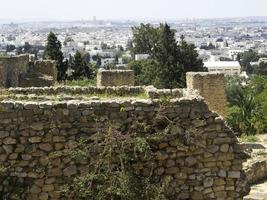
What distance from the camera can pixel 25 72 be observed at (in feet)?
60.8

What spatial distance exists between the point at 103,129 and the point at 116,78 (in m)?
8.18

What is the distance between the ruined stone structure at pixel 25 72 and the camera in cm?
1686

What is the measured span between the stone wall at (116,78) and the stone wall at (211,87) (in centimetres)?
152

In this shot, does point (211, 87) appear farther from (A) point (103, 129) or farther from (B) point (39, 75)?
(A) point (103, 129)

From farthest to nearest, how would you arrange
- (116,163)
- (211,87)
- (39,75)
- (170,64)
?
1. (170,64)
2. (39,75)
3. (211,87)
4. (116,163)

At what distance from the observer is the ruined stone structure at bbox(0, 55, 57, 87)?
55.3ft

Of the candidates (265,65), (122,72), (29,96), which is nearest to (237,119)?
(122,72)

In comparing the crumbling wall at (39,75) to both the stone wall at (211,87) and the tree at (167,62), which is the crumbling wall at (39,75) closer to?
the stone wall at (211,87)

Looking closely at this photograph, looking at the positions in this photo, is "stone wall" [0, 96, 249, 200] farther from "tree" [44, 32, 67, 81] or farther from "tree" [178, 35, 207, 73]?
"tree" [178, 35, 207, 73]

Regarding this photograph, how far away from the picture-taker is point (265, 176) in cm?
1363

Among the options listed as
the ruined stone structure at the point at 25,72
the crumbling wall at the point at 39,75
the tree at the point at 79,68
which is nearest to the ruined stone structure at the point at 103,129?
the ruined stone structure at the point at 25,72

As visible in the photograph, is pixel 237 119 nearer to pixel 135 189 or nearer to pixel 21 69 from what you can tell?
pixel 21 69

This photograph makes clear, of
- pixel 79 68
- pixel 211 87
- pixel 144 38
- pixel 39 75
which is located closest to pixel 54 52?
pixel 79 68

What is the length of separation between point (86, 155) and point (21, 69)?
38.5ft
